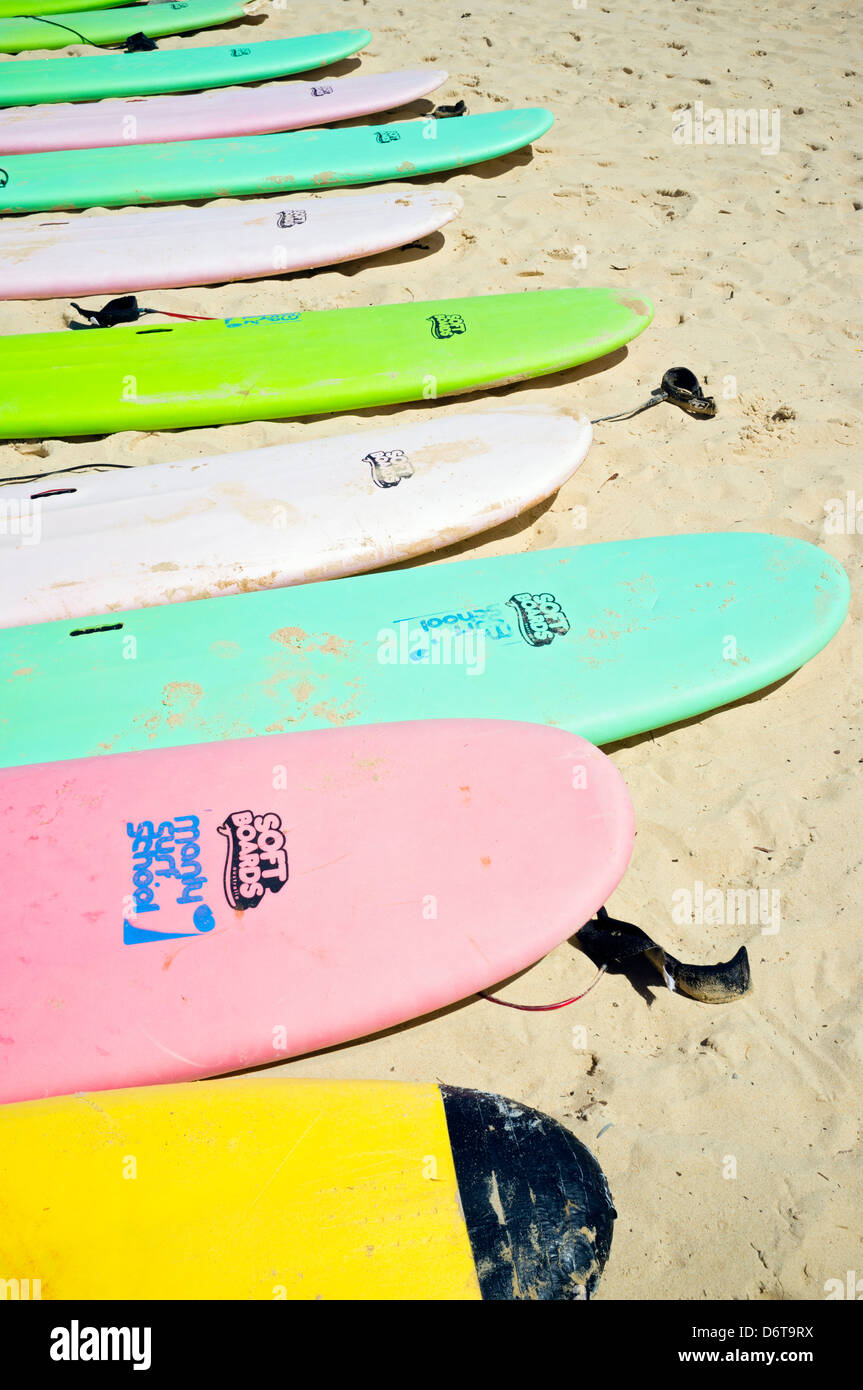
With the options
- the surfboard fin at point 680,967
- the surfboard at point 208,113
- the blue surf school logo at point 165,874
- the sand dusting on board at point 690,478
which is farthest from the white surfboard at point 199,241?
the surfboard fin at point 680,967

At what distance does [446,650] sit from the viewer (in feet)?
7.86

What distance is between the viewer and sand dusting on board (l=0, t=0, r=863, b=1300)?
70.0 inches

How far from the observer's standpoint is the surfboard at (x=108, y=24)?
6047 millimetres

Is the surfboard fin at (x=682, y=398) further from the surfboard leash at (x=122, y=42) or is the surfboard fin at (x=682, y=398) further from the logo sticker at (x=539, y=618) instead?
the surfboard leash at (x=122, y=42)

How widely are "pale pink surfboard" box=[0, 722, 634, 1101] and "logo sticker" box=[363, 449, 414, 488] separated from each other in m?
1.06

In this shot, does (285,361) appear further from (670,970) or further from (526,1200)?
(526,1200)

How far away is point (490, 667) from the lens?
7.77ft

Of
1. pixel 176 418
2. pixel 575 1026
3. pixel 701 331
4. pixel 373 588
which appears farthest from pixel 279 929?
pixel 701 331

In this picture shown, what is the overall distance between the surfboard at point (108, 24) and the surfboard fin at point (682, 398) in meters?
5.01

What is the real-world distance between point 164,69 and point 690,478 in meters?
4.63

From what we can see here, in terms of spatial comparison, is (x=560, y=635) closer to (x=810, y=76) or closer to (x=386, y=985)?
(x=386, y=985)

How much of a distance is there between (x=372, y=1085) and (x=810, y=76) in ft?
21.3
